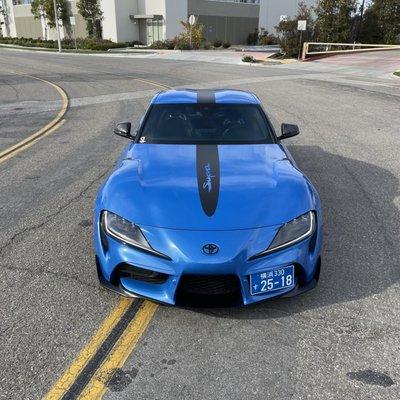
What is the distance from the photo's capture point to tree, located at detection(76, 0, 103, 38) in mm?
53250

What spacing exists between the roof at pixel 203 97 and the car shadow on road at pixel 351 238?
1680 mm

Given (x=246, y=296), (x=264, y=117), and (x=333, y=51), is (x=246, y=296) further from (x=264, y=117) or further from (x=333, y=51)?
(x=333, y=51)

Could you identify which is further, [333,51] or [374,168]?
[333,51]

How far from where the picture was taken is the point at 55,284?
13.3ft

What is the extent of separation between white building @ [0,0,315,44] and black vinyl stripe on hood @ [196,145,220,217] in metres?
50.3

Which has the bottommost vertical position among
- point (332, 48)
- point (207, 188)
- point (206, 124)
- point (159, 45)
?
point (159, 45)

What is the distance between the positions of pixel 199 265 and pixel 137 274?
1.70 ft

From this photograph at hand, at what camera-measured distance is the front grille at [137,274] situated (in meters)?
3.34

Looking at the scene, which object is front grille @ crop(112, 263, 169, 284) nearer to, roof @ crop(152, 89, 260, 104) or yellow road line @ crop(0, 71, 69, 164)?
roof @ crop(152, 89, 260, 104)

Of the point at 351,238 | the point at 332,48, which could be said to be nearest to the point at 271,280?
the point at 351,238

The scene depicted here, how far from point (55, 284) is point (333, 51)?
113 ft

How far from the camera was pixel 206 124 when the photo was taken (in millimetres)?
5105

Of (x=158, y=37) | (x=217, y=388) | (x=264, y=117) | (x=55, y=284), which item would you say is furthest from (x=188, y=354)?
(x=158, y=37)

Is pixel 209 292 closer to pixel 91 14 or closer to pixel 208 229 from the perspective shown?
pixel 208 229
